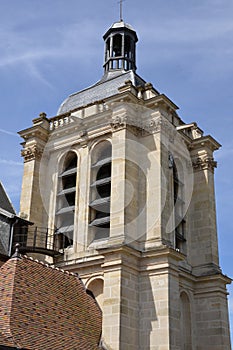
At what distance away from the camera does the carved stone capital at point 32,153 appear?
23.6 m

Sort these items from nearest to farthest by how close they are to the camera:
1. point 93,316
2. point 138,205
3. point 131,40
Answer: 1. point 93,316
2. point 138,205
3. point 131,40

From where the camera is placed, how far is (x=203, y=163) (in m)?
23.8

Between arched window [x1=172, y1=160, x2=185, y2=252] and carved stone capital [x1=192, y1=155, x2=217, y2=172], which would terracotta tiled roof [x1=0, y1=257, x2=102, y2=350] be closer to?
arched window [x1=172, y1=160, x2=185, y2=252]

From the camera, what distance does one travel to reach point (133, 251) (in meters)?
18.2

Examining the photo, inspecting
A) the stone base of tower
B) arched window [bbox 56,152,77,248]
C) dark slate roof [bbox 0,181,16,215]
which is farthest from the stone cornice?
dark slate roof [bbox 0,181,16,215]

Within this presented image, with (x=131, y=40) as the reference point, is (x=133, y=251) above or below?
below

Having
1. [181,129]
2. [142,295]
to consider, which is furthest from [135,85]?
[142,295]

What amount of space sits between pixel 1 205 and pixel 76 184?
3403 mm

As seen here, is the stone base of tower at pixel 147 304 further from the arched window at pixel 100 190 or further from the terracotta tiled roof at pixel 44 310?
the arched window at pixel 100 190

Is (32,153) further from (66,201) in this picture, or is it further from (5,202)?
(66,201)

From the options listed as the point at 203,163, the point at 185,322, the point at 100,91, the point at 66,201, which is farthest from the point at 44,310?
the point at 100,91

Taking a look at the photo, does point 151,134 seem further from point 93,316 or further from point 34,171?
point 93,316

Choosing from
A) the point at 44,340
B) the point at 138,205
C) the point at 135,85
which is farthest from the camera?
the point at 135,85

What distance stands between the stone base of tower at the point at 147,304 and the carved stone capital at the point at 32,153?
6107 millimetres
